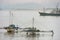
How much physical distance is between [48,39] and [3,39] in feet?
4.81

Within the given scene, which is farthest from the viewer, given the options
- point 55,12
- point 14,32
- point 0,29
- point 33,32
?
point 55,12

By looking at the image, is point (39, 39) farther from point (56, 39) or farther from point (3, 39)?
point (3, 39)

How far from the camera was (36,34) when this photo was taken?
32.0 feet

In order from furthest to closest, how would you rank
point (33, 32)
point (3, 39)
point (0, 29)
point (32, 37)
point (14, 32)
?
point (0, 29), point (14, 32), point (33, 32), point (32, 37), point (3, 39)

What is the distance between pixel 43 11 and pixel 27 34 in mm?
29842

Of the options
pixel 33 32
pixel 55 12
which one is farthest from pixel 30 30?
pixel 55 12

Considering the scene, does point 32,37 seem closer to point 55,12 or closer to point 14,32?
point 14,32

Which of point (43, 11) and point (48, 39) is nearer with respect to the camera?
point (48, 39)

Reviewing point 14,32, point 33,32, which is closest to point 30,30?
point 33,32

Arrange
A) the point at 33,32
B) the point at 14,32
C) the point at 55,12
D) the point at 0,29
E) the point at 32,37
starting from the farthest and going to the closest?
the point at 55,12 → the point at 0,29 → the point at 14,32 → the point at 33,32 → the point at 32,37

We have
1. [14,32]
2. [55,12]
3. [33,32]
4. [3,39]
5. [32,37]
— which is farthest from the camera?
[55,12]

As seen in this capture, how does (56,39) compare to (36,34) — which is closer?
(56,39)

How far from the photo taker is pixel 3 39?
816cm

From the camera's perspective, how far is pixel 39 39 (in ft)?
28.2
